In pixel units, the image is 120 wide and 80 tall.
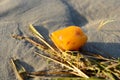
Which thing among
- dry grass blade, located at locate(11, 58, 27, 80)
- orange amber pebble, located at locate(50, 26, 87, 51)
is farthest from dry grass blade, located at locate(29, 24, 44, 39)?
dry grass blade, located at locate(11, 58, 27, 80)

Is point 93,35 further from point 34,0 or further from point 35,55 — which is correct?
point 34,0

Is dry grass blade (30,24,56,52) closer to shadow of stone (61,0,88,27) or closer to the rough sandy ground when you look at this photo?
the rough sandy ground

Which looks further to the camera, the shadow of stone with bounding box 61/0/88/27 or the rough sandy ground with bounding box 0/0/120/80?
the shadow of stone with bounding box 61/0/88/27

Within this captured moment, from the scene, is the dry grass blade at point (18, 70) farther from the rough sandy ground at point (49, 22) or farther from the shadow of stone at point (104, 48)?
the shadow of stone at point (104, 48)

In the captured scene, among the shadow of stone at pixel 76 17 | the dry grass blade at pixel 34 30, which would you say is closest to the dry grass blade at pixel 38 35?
the dry grass blade at pixel 34 30

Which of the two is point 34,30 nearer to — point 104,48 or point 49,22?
point 49,22

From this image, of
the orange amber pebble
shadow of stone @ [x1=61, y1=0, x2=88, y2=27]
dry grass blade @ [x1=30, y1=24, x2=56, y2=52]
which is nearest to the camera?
the orange amber pebble

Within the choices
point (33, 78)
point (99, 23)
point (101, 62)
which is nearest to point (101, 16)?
point (99, 23)

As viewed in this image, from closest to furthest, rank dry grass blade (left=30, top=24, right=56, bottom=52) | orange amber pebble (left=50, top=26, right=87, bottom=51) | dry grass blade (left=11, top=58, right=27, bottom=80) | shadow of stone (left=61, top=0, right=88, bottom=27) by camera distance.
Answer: dry grass blade (left=11, top=58, right=27, bottom=80) → orange amber pebble (left=50, top=26, right=87, bottom=51) → dry grass blade (left=30, top=24, right=56, bottom=52) → shadow of stone (left=61, top=0, right=88, bottom=27)
